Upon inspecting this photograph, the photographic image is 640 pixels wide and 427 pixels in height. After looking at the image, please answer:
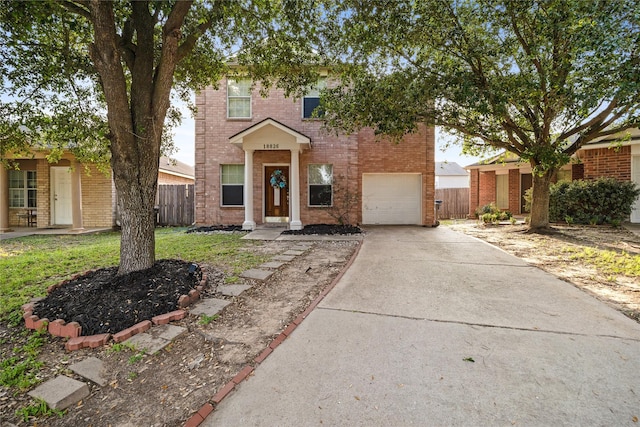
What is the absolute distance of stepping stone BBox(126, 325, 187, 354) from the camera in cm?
297

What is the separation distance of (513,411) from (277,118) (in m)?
11.7

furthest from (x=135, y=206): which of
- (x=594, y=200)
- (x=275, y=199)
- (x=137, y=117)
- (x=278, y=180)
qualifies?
(x=594, y=200)

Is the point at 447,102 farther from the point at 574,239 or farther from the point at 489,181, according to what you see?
the point at 489,181

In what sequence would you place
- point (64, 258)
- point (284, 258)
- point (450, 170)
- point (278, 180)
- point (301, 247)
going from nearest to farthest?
point (284, 258)
point (64, 258)
point (301, 247)
point (278, 180)
point (450, 170)

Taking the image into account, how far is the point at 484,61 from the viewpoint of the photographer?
8219mm

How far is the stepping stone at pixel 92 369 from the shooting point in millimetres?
2523

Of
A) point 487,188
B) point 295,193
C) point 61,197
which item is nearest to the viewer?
point 295,193

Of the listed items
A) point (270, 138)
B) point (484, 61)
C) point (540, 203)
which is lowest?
point (540, 203)

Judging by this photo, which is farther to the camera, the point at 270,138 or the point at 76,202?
the point at 76,202

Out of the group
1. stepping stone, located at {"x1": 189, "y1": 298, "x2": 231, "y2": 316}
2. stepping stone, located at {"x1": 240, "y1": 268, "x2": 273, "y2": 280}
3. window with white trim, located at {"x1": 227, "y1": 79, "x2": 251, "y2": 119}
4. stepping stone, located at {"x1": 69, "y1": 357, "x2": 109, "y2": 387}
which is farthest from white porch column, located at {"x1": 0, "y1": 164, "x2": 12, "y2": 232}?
stepping stone, located at {"x1": 69, "y1": 357, "x2": 109, "y2": 387}

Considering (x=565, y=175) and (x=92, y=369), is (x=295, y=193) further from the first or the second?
(x=565, y=175)

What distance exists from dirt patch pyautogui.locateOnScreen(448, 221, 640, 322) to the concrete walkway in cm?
52

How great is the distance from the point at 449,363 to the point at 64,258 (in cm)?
796

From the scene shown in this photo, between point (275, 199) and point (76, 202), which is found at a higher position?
point (275, 199)
